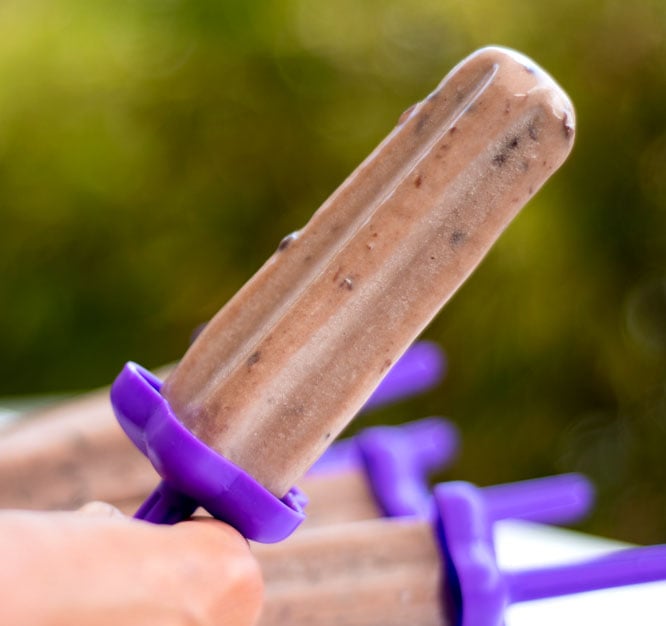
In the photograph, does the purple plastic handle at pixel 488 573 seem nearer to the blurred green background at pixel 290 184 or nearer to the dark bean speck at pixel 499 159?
the dark bean speck at pixel 499 159

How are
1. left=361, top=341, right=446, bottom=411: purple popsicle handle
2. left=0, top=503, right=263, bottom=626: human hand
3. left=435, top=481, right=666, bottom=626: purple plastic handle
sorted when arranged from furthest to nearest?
left=361, top=341, right=446, bottom=411: purple popsicle handle < left=435, top=481, right=666, bottom=626: purple plastic handle < left=0, top=503, right=263, bottom=626: human hand

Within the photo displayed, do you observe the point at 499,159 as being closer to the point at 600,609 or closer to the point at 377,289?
the point at 377,289

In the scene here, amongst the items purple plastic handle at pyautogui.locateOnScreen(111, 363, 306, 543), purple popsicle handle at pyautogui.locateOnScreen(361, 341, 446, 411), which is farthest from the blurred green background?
purple plastic handle at pyautogui.locateOnScreen(111, 363, 306, 543)

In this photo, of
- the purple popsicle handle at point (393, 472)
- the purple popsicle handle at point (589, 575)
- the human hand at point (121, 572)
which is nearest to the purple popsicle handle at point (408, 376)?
the purple popsicle handle at point (393, 472)

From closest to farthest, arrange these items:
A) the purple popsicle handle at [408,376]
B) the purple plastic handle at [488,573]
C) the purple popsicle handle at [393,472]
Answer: the purple plastic handle at [488,573]
the purple popsicle handle at [393,472]
the purple popsicle handle at [408,376]

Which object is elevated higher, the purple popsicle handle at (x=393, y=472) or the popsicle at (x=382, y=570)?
the popsicle at (x=382, y=570)

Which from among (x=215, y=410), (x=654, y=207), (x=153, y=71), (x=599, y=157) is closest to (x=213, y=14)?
(x=153, y=71)

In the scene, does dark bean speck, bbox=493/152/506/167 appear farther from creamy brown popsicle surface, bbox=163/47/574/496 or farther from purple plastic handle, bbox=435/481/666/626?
purple plastic handle, bbox=435/481/666/626
